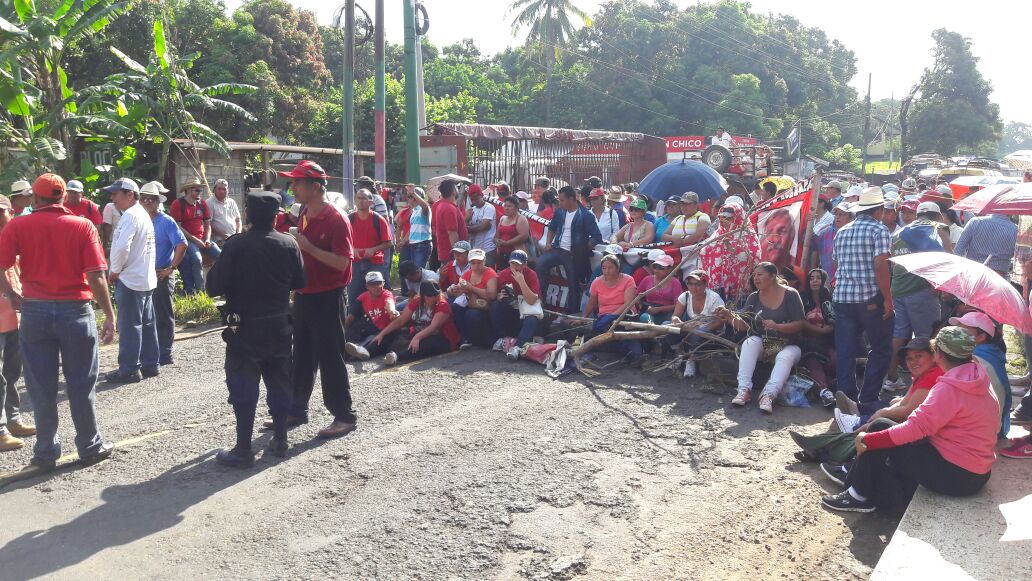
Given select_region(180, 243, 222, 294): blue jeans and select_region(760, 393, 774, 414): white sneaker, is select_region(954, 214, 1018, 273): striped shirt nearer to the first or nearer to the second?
select_region(760, 393, 774, 414): white sneaker

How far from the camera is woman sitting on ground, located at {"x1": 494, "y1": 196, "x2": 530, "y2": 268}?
11.2 m

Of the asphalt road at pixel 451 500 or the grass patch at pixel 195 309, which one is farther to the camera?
the grass patch at pixel 195 309

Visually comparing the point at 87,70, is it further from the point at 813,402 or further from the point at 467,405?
the point at 813,402

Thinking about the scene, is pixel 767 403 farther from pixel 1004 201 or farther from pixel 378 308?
pixel 378 308

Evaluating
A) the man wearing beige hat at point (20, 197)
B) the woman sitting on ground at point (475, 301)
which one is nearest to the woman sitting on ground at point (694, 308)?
the woman sitting on ground at point (475, 301)

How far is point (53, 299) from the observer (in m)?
5.38

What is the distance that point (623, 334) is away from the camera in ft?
28.2

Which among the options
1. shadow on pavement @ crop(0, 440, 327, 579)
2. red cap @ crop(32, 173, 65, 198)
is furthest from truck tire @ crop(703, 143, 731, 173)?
red cap @ crop(32, 173, 65, 198)

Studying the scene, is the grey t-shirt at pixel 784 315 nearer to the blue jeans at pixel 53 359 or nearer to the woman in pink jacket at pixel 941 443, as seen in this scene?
the woman in pink jacket at pixel 941 443

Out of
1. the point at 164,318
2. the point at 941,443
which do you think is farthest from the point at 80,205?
the point at 941,443

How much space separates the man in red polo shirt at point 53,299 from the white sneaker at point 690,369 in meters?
5.24

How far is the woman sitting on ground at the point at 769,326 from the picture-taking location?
293 inches

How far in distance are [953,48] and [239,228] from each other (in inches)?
2213

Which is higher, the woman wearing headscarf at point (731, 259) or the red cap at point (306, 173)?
the red cap at point (306, 173)
